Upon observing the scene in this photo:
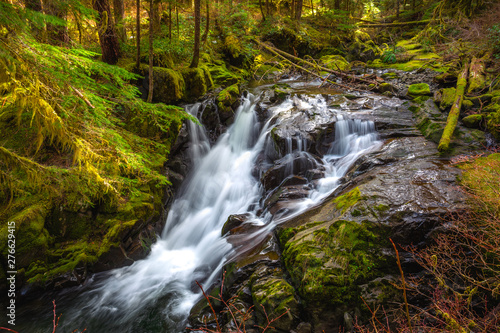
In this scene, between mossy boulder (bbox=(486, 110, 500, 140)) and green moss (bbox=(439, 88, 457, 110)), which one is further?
green moss (bbox=(439, 88, 457, 110))

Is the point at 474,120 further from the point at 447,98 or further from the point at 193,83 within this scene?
the point at 193,83

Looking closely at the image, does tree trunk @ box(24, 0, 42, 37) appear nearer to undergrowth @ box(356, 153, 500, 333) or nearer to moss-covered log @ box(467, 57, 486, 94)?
undergrowth @ box(356, 153, 500, 333)

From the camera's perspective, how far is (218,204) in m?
8.45

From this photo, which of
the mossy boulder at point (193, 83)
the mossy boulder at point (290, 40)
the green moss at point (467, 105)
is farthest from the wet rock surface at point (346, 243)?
the mossy boulder at point (290, 40)

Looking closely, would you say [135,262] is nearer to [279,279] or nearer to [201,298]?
[201,298]

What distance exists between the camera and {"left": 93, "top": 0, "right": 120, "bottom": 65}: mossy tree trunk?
7752 millimetres

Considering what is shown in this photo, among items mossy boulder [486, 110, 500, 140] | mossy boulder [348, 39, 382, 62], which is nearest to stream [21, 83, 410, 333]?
mossy boulder [486, 110, 500, 140]

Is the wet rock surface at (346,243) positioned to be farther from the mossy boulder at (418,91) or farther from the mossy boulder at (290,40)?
the mossy boulder at (290,40)

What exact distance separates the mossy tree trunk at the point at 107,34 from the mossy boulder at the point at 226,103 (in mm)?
3966

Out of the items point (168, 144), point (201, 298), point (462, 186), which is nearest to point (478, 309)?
point (462, 186)

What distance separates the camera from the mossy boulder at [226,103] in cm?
1036

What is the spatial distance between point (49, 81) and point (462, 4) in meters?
14.7

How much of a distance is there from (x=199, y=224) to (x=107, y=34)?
6.90 metres

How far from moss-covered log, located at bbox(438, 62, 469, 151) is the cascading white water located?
1854mm
